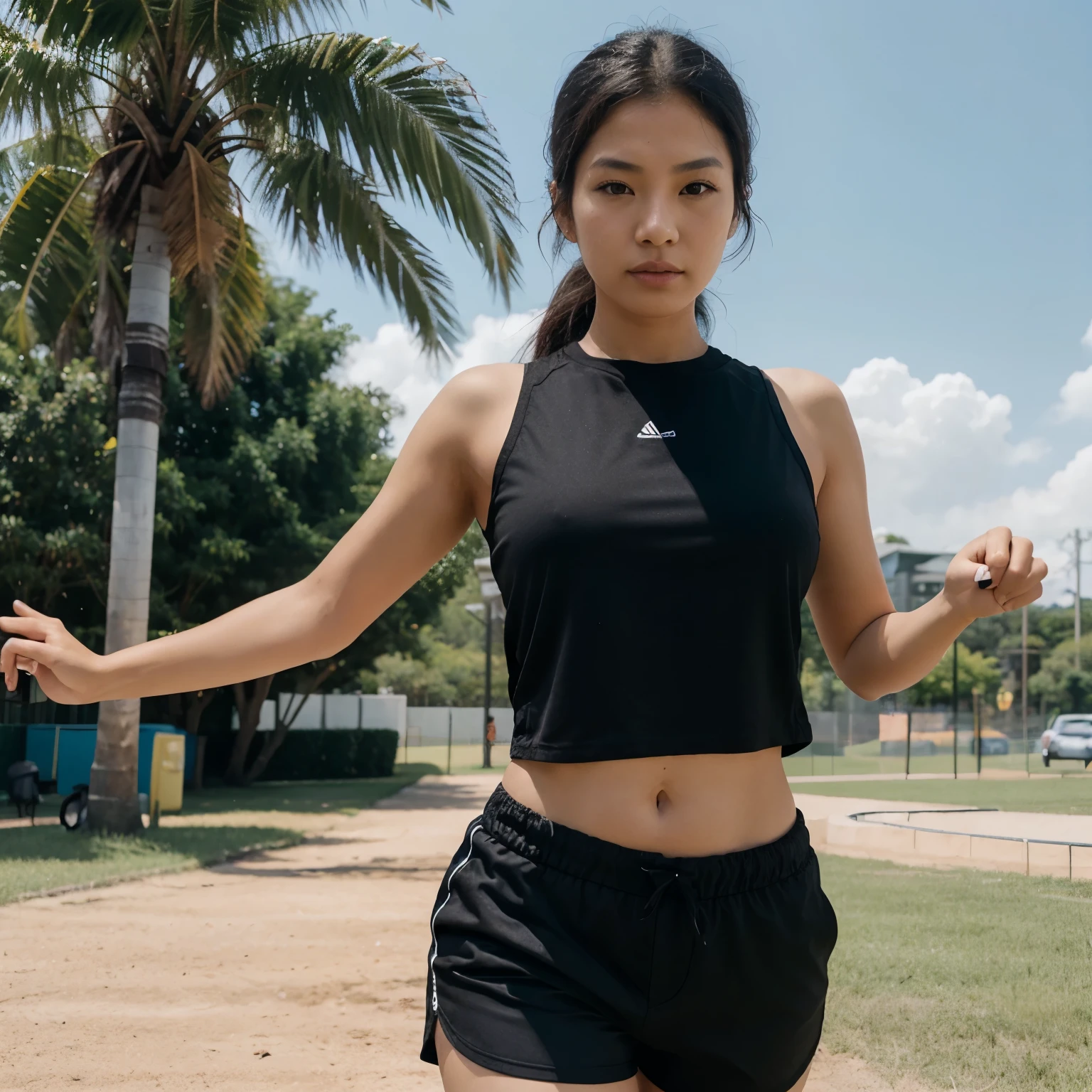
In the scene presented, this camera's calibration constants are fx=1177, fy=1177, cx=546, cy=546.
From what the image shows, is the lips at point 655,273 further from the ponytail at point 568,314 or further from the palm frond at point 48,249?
the palm frond at point 48,249

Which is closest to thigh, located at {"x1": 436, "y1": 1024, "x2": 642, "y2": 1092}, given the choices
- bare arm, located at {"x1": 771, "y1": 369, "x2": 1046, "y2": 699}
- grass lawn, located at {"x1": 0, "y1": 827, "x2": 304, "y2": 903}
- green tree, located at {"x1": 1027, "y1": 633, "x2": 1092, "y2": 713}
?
bare arm, located at {"x1": 771, "y1": 369, "x2": 1046, "y2": 699}

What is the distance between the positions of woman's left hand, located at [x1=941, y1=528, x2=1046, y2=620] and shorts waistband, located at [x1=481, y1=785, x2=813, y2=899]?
0.41 metres

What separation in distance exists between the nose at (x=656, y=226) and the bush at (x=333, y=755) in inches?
957

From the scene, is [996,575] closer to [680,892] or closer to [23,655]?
[680,892]

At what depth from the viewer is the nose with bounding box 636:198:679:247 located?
165cm

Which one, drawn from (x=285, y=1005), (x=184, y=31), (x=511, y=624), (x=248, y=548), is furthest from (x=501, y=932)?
(x=248, y=548)

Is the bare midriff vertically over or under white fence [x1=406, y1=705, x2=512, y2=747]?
over

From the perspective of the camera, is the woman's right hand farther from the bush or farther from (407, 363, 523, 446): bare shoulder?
the bush

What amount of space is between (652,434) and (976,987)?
3219 mm

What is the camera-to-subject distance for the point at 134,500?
1050 centimetres

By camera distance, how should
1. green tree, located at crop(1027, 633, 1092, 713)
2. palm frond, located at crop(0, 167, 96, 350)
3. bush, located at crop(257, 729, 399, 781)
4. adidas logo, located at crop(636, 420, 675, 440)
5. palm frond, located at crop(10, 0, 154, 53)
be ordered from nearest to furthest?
1. adidas logo, located at crop(636, 420, 675, 440)
2. green tree, located at crop(1027, 633, 1092, 713)
3. palm frond, located at crop(10, 0, 154, 53)
4. palm frond, located at crop(0, 167, 96, 350)
5. bush, located at crop(257, 729, 399, 781)

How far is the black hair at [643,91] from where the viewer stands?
1.74 m

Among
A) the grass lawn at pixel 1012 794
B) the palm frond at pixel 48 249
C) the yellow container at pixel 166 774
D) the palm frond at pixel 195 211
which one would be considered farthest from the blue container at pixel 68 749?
the grass lawn at pixel 1012 794

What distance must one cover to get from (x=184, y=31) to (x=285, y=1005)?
824cm
